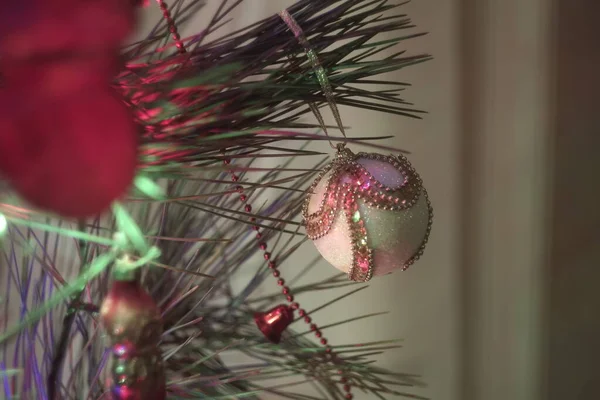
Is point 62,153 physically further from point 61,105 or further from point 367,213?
point 367,213

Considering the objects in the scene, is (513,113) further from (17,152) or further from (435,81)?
(17,152)

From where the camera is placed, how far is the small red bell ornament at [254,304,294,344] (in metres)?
0.32

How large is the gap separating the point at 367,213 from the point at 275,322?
0.10m

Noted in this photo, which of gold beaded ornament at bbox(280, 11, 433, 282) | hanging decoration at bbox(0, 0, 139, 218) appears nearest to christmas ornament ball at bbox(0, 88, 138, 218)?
hanging decoration at bbox(0, 0, 139, 218)

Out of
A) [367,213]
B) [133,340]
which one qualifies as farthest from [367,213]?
[133,340]

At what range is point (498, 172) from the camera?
0.54 metres

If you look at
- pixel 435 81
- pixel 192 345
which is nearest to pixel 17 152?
pixel 192 345

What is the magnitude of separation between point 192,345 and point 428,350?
0.32m

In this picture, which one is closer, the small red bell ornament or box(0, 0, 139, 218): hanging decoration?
box(0, 0, 139, 218): hanging decoration

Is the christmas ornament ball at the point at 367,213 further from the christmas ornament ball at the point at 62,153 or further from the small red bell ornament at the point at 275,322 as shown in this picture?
the christmas ornament ball at the point at 62,153

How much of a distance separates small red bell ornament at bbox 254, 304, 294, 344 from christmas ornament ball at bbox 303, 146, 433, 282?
59 mm

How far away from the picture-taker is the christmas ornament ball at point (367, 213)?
0.90 ft

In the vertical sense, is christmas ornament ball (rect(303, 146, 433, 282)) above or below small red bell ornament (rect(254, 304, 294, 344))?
above

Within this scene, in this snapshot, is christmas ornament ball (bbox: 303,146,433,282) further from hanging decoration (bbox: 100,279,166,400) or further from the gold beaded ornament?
hanging decoration (bbox: 100,279,166,400)
